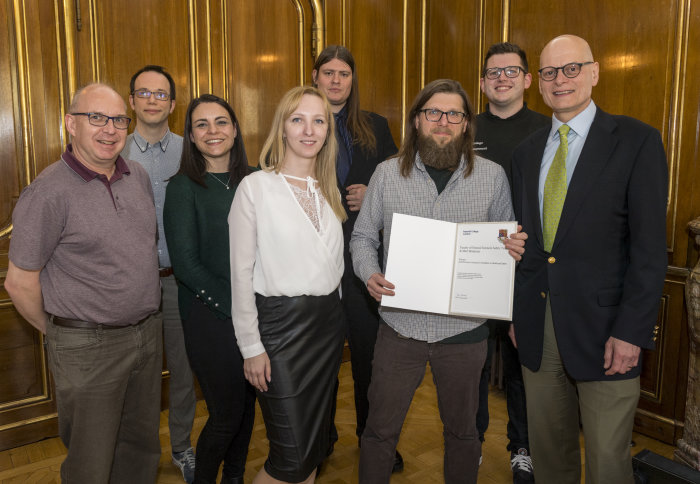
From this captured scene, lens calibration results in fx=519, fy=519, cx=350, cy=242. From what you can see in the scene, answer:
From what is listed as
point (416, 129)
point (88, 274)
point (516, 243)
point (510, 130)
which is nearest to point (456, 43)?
point (510, 130)

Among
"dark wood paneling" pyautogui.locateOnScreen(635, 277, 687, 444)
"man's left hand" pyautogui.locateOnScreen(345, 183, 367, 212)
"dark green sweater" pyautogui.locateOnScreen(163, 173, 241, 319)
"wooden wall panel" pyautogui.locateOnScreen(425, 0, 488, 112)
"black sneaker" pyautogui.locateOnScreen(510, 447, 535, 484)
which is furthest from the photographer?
"wooden wall panel" pyautogui.locateOnScreen(425, 0, 488, 112)

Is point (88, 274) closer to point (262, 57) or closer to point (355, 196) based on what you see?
point (355, 196)

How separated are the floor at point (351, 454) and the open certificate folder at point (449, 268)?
127cm

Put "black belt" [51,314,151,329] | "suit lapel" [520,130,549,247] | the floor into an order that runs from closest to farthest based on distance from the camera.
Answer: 1. "black belt" [51,314,151,329]
2. "suit lapel" [520,130,549,247]
3. the floor

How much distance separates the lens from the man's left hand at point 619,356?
1.69 m

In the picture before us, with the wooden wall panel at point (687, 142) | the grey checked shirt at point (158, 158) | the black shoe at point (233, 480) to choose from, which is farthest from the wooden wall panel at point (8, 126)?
the wooden wall panel at point (687, 142)

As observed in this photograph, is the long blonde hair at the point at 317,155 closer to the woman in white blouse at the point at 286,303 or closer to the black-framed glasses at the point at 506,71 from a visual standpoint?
the woman in white blouse at the point at 286,303

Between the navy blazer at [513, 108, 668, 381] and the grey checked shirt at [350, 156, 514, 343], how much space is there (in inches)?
5.8

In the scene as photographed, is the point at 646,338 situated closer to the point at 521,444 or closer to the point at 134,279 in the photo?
the point at 521,444

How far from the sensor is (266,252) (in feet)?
5.69

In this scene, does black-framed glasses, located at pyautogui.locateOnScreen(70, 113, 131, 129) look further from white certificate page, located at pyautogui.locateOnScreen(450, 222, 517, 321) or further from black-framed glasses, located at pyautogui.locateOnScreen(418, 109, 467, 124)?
white certificate page, located at pyautogui.locateOnScreen(450, 222, 517, 321)

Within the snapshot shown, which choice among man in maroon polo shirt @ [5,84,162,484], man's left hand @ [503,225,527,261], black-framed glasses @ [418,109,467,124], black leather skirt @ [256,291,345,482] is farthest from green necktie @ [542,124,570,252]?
man in maroon polo shirt @ [5,84,162,484]

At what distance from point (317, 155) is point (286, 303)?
1.94 ft

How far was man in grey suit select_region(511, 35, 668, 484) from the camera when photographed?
5.51 ft
